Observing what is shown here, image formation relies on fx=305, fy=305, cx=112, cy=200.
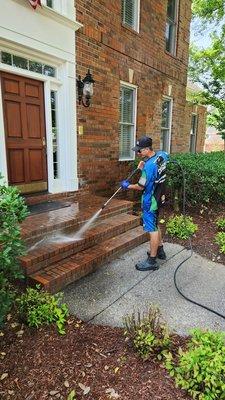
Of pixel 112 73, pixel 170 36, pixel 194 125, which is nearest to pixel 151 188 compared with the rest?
pixel 112 73

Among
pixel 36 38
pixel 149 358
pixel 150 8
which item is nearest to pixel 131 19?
pixel 150 8

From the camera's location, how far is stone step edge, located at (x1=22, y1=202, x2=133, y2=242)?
13.0 feet

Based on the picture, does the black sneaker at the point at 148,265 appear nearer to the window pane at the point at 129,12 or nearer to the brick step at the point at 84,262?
the brick step at the point at 84,262

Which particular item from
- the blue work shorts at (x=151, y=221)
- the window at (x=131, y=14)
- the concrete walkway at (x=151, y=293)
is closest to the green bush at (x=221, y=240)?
the concrete walkway at (x=151, y=293)

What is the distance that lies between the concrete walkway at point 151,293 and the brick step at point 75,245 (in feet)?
1.31

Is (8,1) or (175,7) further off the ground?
(175,7)

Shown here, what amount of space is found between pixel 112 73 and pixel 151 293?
17.5 feet

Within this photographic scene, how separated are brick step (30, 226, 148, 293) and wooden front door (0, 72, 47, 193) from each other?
6.66 ft

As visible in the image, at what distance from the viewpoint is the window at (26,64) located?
4965mm

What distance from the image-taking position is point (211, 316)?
3111 millimetres

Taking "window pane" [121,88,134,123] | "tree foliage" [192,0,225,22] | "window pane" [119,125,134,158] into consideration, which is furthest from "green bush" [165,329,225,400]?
"tree foliage" [192,0,225,22]

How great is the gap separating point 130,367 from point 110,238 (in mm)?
2532

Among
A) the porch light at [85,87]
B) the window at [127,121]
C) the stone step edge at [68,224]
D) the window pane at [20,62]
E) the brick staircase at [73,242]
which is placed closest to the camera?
the brick staircase at [73,242]

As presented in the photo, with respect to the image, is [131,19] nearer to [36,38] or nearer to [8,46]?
[36,38]
